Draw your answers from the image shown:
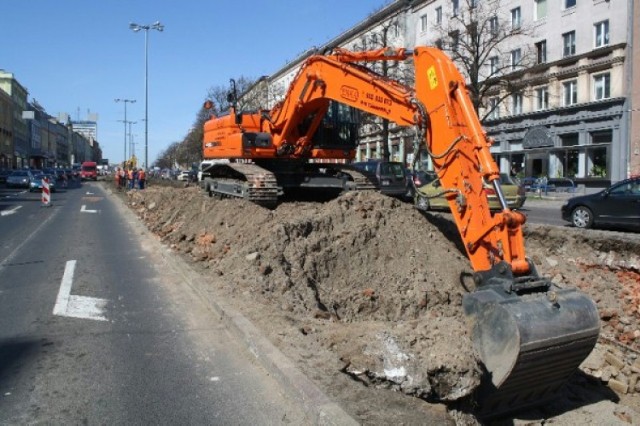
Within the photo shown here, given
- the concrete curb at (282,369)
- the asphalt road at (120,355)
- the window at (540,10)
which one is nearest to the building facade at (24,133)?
the window at (540,10)

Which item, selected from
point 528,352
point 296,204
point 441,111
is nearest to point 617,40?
point 296,204

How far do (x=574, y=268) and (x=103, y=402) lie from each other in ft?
25.9

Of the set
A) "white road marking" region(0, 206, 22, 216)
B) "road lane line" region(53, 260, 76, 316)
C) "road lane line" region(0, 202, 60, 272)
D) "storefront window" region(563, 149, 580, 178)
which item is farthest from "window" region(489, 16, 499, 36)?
"road lane line" region(53, 260, 76, 316)

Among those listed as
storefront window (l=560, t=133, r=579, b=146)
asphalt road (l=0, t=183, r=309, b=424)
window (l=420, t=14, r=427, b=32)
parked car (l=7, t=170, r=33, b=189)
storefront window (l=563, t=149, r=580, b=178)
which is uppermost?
window (l=420, t=14, r=427, b=32)

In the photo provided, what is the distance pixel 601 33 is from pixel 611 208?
25272 mm

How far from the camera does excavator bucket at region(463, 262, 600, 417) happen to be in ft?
15.9

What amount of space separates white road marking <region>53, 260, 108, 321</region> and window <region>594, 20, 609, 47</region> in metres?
36.4

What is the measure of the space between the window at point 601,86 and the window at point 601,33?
1.99 m

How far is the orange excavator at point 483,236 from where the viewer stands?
4953mm

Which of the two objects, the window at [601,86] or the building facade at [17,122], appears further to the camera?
the building facade at [17,122]

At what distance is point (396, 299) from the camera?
7773 millimetres

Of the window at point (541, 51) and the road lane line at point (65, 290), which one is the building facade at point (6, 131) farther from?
the road lane line at point (65, 290)

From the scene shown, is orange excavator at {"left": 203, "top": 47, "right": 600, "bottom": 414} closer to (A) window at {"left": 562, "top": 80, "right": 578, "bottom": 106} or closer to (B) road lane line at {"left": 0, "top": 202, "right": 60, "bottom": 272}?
(B) road lane line at {"left": 0, "top": 202, "right": 60, "bottom": 272}

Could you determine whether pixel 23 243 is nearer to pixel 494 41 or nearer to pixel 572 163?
pixel 494 41
